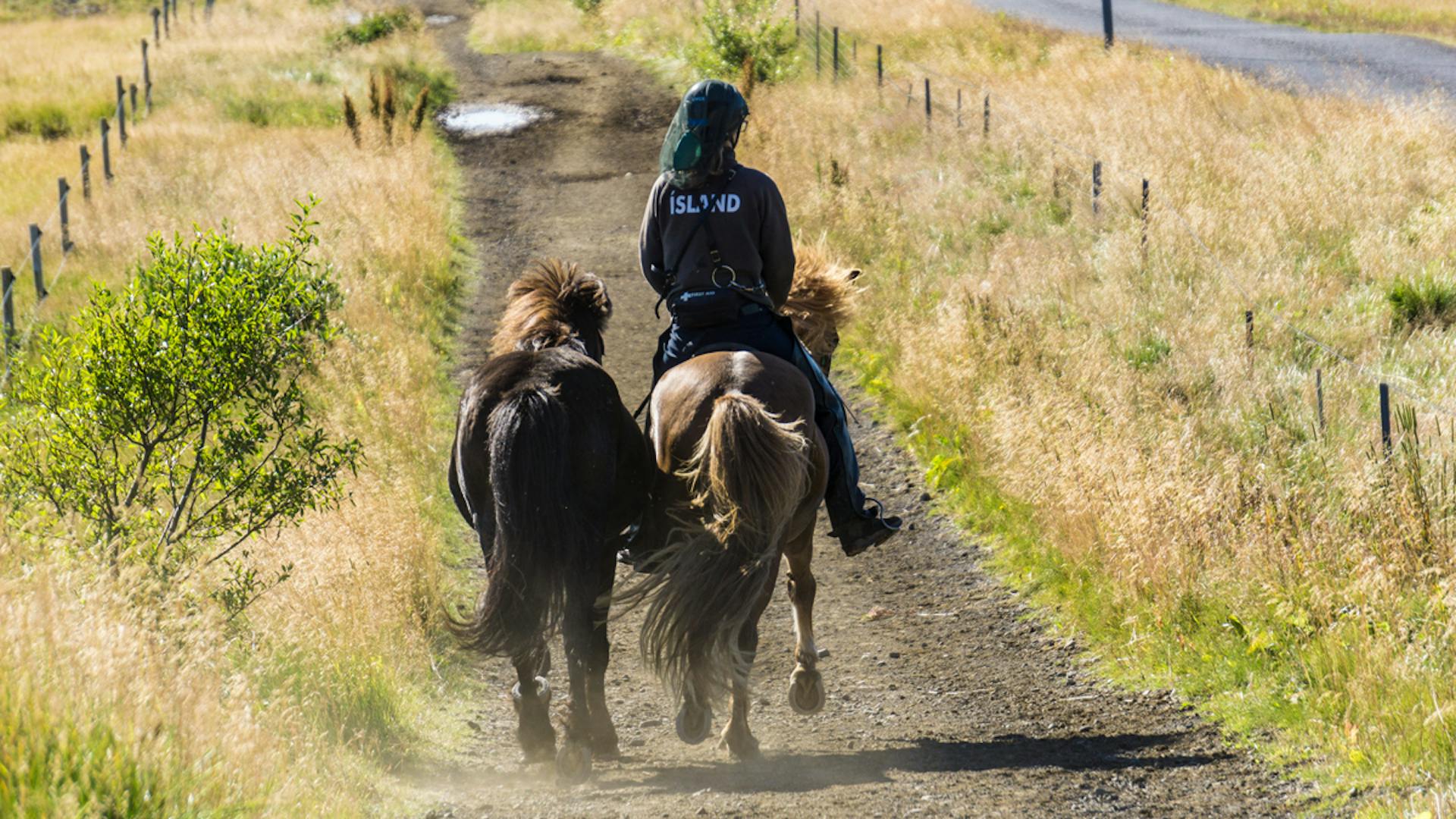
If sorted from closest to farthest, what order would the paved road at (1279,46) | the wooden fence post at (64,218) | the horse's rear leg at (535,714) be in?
the horse's rear leg at (535,714) < the wooden fence post at (64,218) < the paved road at (1279,46)

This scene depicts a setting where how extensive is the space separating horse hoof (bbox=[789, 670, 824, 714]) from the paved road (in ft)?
42.7

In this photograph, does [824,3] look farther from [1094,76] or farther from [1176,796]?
[1176,796]

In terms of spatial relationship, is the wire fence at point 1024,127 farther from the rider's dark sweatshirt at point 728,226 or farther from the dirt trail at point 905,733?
the rider's dark sweatshirt at point 728,226

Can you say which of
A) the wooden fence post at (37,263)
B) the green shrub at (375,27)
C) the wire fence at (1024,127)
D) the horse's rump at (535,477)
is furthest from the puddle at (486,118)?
the horse's rump at (535,477)

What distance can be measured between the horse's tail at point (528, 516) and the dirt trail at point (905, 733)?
0.77 metres

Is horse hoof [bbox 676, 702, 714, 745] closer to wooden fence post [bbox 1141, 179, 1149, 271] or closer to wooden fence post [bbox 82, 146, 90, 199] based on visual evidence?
wooden fence post [bbox 1141, 179, 1149, 271]

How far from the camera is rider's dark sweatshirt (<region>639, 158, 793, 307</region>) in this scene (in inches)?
251

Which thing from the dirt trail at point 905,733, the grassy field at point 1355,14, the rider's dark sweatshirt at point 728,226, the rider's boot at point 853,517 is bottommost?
the dirt trail at point 905,733

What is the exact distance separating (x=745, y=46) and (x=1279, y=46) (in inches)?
399

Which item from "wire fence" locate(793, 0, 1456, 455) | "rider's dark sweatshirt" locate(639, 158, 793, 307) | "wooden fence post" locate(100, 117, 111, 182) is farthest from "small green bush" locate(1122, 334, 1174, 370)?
"wooden fence post" locate(100, 117, 111, 182)

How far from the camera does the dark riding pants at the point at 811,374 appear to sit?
249 inches

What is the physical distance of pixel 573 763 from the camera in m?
5.60

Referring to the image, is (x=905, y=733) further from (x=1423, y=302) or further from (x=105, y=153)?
(x=105, y=153)

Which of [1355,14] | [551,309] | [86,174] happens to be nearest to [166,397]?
[551,309]
